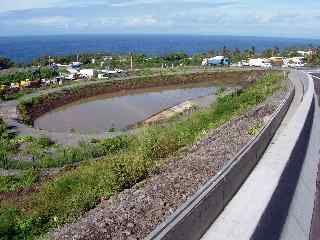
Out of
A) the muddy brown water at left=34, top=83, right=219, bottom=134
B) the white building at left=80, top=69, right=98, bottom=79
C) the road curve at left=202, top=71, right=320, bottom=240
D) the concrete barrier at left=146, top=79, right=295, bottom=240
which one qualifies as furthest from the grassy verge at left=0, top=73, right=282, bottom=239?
the white building at left=80, top=69, right=98, bottom=79

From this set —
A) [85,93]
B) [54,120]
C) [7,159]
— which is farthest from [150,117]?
[7,159]

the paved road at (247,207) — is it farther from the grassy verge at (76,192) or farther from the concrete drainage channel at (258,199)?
the grassy verge at (76,192)

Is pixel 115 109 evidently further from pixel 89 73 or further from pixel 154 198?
pixel 154 198

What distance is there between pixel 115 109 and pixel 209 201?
137ft

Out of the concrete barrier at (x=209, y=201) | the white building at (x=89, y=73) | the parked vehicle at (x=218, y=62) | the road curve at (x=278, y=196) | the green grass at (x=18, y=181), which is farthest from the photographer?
the parked vehicle at (x=218, y=62)

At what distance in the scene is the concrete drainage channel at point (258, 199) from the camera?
12.4 m

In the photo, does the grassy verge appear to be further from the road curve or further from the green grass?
the road curve

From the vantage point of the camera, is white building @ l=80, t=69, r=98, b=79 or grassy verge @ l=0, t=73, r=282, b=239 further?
white building @ l=80, t=69, r=98, b=79

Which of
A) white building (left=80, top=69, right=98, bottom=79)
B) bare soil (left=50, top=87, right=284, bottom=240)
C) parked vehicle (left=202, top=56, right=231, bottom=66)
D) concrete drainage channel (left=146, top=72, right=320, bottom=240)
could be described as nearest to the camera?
bare soil (left=50, top=87, right=284, bottom=240)

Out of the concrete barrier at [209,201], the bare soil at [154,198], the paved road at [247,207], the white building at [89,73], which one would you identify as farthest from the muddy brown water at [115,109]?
the concrete barrier at [209,201]

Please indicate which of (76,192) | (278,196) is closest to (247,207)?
(278,196)

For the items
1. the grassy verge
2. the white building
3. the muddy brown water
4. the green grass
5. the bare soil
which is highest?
the bare soil

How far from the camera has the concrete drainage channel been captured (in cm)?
1241

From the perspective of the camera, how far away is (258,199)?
643 inches
